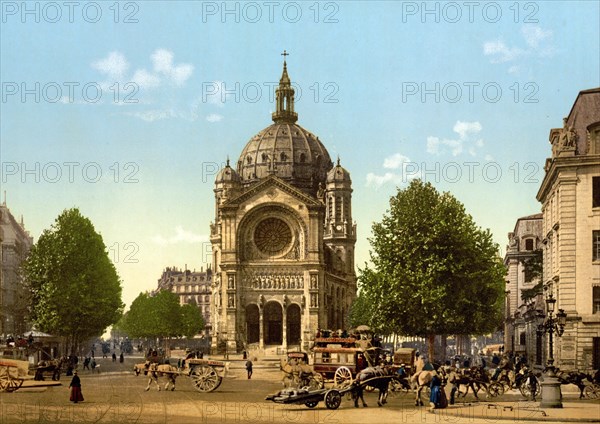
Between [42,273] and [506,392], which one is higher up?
[42,273]

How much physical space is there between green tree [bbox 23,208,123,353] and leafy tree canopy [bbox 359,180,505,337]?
71.5 feet

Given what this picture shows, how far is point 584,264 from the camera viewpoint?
164 feet

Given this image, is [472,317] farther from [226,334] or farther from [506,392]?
[226,334]

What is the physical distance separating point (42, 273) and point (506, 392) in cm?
3857

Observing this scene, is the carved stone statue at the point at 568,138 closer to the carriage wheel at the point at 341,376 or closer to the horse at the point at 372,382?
the carriage wheel at the point at 341,376

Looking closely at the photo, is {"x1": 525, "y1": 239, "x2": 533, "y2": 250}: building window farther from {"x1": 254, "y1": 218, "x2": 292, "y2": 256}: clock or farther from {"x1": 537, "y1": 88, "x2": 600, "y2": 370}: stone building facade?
{"x1": 537, "y1": 88, "x2": 600, "y2": 370}: stone building facade

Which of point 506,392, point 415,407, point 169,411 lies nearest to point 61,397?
point 169,411

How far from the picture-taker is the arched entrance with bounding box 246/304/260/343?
111 metres

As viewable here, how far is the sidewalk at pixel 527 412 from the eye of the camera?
104ft

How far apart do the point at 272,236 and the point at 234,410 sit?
77956 millimetres

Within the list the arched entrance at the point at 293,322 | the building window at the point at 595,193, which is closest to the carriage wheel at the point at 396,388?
the building window at the point at 595,193

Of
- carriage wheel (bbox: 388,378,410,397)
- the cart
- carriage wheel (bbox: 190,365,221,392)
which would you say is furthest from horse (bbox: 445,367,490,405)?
carriage wheel (bbox: 190,365,221,392)

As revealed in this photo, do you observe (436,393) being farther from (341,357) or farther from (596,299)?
(596,299)

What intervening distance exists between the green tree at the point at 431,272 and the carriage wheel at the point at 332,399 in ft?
81.5
